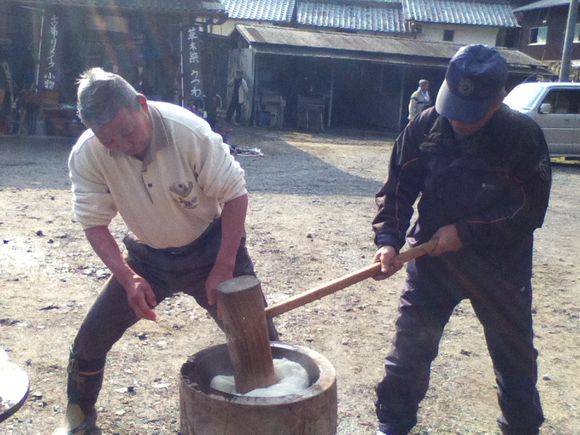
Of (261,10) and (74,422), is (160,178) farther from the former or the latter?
(261,10)

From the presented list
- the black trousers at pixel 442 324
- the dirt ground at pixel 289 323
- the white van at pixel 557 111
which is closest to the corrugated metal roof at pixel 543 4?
the white van at pixel 557 111

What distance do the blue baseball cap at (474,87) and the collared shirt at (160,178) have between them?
0.95 meters

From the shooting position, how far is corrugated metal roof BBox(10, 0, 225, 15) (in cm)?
1352

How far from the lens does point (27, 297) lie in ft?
16.3

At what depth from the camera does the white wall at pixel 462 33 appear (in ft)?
94.9

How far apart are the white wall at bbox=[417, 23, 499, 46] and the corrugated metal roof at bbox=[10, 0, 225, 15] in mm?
16143

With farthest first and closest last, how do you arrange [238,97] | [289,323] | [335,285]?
1. [238,97]
2. [289,323]
3. [335,285]

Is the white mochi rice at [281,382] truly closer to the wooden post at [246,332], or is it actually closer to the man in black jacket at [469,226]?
the wooden post at [246,332]

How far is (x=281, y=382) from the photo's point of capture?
2643 mm

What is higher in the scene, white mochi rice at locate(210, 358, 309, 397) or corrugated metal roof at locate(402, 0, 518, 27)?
corrugated metal roof at locate(402, 0, 518, 27)

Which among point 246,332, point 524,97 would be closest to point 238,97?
point 524,97

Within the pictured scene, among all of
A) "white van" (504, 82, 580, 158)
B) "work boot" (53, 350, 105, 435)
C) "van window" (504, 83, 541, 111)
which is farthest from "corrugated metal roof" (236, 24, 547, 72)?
"work boot" (53, 350, 105, 435)

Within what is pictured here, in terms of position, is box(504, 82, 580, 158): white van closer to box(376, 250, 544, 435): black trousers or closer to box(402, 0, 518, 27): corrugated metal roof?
box(376, 250, 544, 435): black trousers

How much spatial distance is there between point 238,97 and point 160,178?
1829 cm
